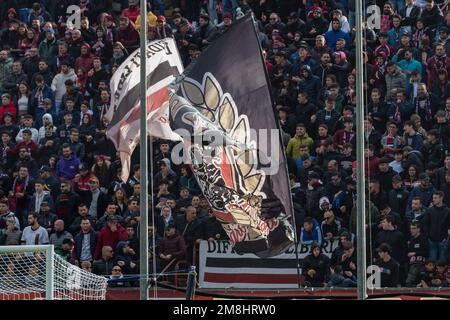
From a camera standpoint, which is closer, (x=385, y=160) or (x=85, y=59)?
(x=385, y=160)

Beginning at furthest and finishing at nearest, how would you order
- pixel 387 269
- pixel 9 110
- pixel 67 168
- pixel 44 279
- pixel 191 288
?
pixel 9 110
pixel 67 168
pixel 387 269
pixel 44 279
pixel 191 288

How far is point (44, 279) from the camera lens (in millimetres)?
19953

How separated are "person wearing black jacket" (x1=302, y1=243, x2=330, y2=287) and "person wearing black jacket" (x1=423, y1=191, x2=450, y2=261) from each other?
142 cm

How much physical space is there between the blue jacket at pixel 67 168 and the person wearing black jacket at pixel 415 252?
5.59 meters

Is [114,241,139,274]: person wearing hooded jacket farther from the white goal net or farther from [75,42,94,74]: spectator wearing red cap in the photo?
[75,42,94,74]: spectator wearing red cap

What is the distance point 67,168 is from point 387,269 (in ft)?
18.9

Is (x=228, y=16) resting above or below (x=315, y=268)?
above

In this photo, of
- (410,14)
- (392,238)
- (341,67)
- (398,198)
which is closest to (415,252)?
(392,238)

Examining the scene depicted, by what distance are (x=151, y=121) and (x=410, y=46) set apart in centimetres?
557

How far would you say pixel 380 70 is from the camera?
25922mm

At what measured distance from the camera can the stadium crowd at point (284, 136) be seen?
22953 mm

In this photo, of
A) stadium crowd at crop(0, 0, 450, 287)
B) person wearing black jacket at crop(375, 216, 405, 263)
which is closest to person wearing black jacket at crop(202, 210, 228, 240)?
stadium crowd at crop(0, 0, 450, 287)

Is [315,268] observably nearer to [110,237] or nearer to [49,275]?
[110,237]

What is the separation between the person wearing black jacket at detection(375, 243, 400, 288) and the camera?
22.3 metres
